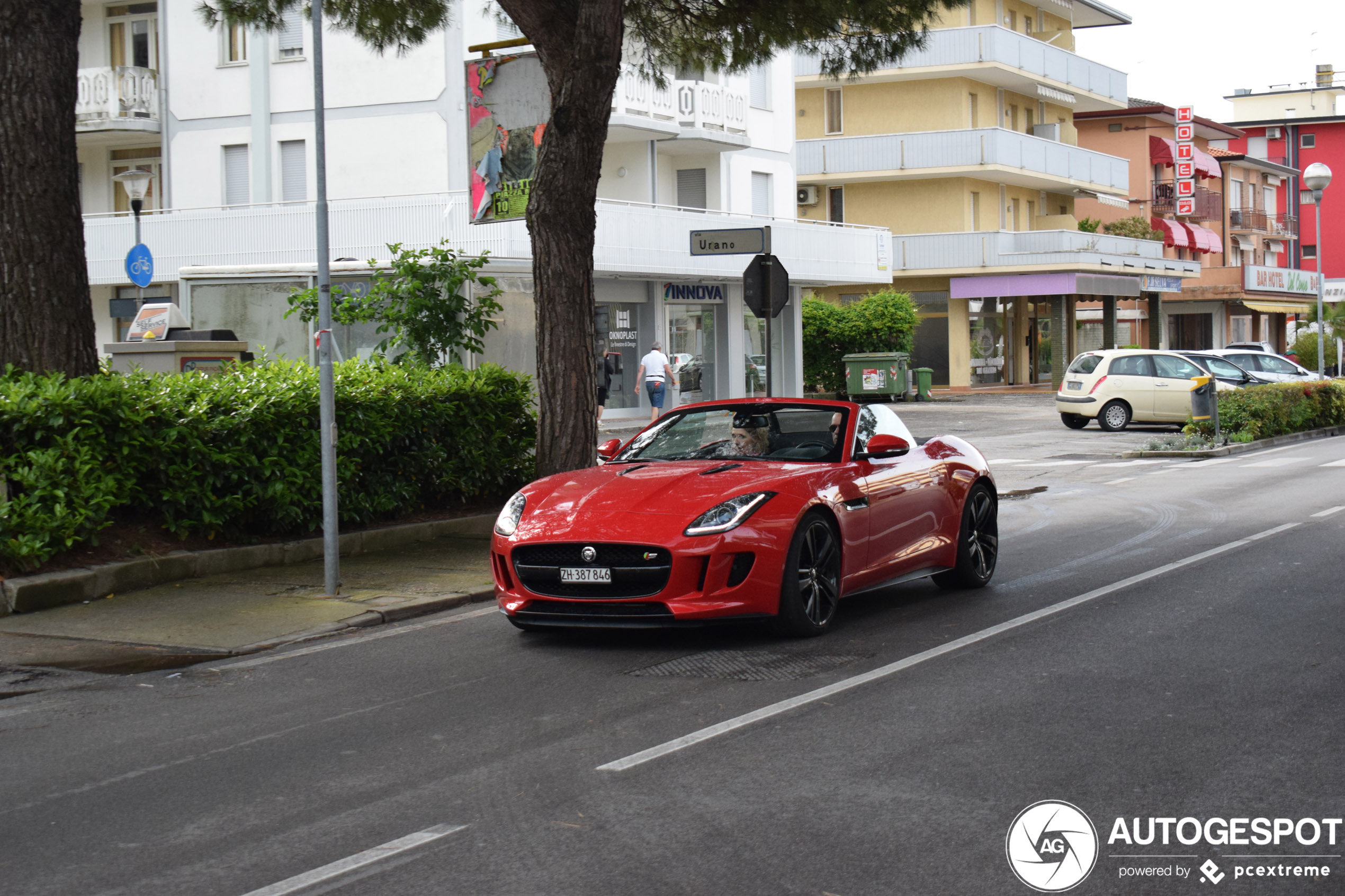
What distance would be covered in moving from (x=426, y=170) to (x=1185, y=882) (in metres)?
28.5

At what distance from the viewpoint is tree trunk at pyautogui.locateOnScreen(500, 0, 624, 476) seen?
1288 centimetres

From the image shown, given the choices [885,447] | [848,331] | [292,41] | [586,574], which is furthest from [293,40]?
[586,574]

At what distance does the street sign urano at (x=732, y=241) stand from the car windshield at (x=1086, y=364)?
16407mm

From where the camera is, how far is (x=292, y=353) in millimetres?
27484

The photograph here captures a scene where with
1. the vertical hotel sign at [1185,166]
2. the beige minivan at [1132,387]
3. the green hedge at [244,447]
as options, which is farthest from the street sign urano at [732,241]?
the vertical hotel sign at [1185,166]

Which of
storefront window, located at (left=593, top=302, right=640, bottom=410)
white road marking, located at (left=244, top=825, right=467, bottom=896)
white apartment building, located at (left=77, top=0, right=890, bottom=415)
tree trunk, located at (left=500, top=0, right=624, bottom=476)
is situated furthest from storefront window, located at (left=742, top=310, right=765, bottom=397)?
white road marking, located at (left=244, top=825, right=467, bottom=896)

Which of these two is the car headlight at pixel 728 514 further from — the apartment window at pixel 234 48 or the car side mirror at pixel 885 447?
the apartment window at pixel 234 48

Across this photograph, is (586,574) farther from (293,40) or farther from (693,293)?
(293,40)

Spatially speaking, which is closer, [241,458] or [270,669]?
[270,669]

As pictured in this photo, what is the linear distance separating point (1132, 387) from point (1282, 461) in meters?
6.64

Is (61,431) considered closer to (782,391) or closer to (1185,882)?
(1185,882)

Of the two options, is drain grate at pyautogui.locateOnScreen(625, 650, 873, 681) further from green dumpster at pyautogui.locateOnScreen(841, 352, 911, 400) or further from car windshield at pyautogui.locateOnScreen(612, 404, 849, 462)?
green dumpster at pyautogui.locateOnScreen(841, 352, 911, 400)

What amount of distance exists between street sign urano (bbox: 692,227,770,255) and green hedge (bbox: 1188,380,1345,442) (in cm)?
1285

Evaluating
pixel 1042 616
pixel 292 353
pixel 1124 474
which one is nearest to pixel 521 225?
pixel 292 353
